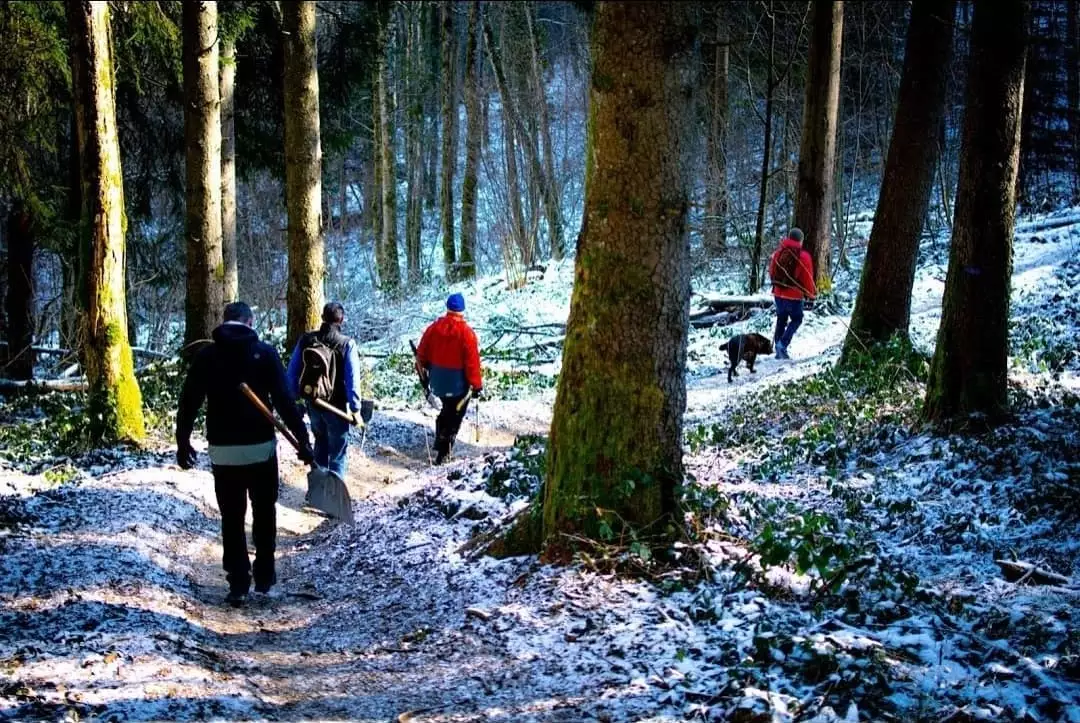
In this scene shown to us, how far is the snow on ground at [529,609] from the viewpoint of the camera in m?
4.57

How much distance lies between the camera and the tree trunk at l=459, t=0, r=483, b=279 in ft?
90.0

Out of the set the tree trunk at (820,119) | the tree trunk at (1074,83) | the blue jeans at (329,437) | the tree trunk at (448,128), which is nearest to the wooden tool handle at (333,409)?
the blue jeans at (329,437)

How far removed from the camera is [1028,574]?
6242 millimetres

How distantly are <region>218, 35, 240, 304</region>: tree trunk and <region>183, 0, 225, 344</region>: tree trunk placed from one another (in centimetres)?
40

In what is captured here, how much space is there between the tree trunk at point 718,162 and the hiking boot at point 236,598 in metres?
18.5

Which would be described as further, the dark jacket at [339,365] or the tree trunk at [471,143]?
the tree trunk at [471,143]

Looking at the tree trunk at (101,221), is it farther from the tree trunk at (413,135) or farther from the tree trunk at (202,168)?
the tree trunk at (413,135)

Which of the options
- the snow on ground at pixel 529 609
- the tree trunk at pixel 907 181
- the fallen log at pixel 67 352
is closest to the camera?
the snow on ground at pixel 529 609

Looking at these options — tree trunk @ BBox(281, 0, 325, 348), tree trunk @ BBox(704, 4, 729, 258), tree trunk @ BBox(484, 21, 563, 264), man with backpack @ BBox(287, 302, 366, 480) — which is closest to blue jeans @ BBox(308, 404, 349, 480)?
man with backpack @ BBox(287, 302, 366, 480)

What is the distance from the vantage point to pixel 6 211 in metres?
19.3

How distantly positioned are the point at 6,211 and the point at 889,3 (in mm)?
24981

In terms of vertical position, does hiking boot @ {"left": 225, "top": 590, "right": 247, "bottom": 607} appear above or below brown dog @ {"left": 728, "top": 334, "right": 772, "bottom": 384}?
below

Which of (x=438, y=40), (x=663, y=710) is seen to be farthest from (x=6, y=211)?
(x=438, y=40)

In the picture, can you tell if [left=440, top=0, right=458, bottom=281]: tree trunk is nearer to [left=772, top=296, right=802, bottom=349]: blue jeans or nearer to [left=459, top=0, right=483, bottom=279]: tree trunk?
[left=459, top=0, right=483, bottom=279]: tree trunk
